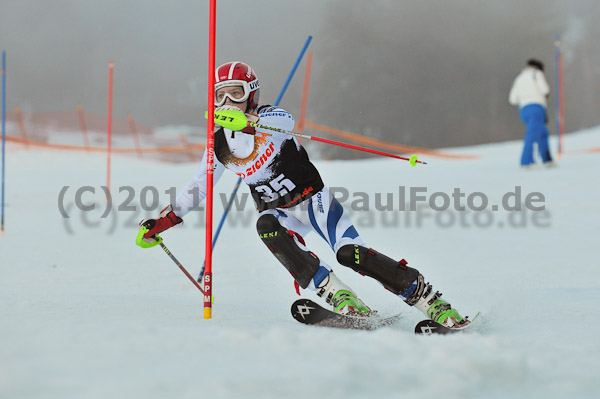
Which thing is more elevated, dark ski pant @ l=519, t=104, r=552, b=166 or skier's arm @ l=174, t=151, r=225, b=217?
dark ski pant @ l=519, t=104, r=552, b=166

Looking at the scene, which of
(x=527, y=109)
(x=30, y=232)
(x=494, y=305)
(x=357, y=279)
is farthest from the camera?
(x=527, y=109)

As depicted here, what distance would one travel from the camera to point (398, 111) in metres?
32.7

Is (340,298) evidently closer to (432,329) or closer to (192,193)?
(432,329)

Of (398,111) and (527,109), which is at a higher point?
(398,111)

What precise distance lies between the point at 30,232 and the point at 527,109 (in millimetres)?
7679

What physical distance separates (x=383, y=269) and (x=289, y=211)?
2.03 feet

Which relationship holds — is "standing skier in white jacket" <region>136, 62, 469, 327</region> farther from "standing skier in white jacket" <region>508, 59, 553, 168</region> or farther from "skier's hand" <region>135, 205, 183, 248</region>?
"standing skier in white jacket" <region>508, 59, 553, 168</region>

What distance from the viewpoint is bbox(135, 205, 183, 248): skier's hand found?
10.3ft

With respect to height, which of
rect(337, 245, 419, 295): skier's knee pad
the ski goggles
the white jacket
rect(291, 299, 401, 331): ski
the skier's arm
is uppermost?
the white jacket

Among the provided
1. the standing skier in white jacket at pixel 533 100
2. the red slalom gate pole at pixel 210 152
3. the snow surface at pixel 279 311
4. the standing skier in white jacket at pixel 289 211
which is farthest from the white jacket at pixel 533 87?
the red slalom gate pole at pixel 210 152

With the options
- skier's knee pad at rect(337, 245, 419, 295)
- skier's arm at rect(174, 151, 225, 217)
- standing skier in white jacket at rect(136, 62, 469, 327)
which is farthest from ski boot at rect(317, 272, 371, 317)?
skier's arm at rect(174, 151, 225, 217)

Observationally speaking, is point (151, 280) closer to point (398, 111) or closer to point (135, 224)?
point (135, 224)

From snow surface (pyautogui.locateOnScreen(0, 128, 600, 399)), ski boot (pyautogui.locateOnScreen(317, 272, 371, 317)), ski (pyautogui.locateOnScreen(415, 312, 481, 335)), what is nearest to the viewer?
snow surface (pyautogui.locateOnScreen(0, 128, 600, 399))

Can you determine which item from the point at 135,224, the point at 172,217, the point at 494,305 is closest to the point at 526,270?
the point at 494,305
